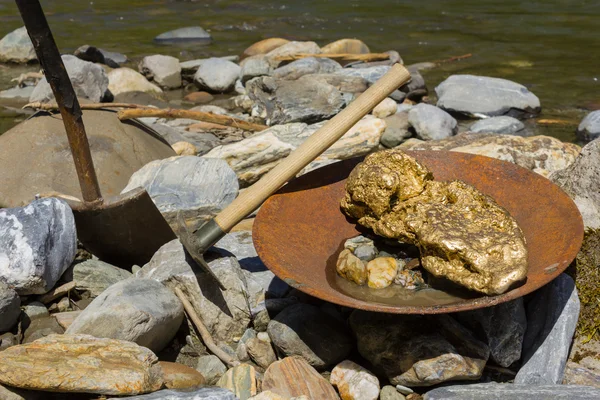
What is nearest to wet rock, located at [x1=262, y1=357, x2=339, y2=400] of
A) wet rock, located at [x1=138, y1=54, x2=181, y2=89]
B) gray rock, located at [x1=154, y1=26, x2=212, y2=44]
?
wet rock, located at [x1=138, y1=54, x2=181, y2=89]

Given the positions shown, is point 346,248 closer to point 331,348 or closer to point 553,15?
point 331,348

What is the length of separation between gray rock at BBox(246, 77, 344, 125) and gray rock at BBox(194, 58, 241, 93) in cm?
113

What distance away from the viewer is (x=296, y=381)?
11.1 feet

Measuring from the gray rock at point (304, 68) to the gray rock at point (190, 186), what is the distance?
15.1 feet

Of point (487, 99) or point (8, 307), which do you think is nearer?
point (8, 307)

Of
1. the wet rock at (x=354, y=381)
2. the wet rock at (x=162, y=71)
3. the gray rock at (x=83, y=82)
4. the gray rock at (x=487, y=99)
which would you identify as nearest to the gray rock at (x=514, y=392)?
the wet rock at (x=354, y=381)

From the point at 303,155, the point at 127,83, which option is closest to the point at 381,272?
the point at 303,155

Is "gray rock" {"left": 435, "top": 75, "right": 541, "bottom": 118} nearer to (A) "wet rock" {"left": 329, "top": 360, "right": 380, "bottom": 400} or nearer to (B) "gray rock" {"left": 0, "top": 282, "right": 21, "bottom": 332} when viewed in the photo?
(A) "wet rock" {"left": 329, "top": 360, "right": 380, "bottom": 400}

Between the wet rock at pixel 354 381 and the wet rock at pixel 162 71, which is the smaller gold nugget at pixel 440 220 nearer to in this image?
the wet rock at pixel 354 381

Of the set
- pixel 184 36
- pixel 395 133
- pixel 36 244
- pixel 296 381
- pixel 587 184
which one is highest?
pixel 587 184

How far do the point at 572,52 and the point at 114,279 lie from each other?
9.35m

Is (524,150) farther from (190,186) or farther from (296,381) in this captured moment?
(296,381)

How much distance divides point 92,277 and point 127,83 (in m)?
5.64

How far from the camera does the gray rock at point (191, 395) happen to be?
3.07 m
